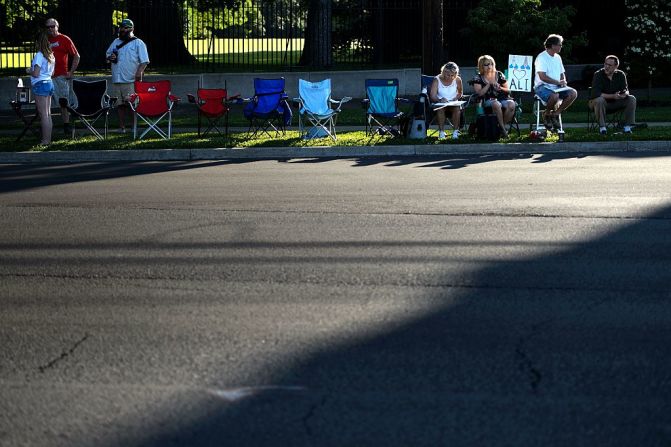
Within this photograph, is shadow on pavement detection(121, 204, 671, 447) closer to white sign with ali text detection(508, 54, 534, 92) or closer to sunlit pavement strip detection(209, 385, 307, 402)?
sunlit pavement strip detection(209, 385, 307, 402)

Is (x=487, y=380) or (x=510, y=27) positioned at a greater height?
(x=510, y=27)


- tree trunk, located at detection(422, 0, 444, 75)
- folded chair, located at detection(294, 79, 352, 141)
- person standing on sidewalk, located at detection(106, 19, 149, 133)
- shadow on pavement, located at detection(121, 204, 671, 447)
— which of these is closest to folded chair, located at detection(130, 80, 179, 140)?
person standing on sidewalk, located at detection(106, 19, 149, 133)

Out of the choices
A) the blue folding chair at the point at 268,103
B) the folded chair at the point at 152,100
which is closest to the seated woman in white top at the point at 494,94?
the blue folding chair at the point at 268,103

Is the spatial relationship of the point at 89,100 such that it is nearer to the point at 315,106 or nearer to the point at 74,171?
the point at 74,171

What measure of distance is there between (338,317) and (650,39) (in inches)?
889

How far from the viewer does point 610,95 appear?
20.2 m

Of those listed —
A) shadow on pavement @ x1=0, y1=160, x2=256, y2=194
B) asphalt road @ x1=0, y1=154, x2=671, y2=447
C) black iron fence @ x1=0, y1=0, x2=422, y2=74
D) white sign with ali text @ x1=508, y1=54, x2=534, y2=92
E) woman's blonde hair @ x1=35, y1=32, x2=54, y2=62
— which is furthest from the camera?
black iron fence @ x1=0, y1=0, x2=422, y2=74

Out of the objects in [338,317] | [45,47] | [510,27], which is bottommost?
[338,317]

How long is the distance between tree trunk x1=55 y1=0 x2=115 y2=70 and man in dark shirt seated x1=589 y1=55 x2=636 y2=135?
57.0 feet

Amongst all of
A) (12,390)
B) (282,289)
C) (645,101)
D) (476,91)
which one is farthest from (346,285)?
(645,101)

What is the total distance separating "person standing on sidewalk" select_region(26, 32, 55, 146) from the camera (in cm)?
1922

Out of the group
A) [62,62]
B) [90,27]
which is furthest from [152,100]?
[90,27]

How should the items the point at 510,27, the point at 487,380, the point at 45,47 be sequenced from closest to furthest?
the point at 487,380 → the point at 45,47 → the point at 510,27

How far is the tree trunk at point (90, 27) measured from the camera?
110ft
